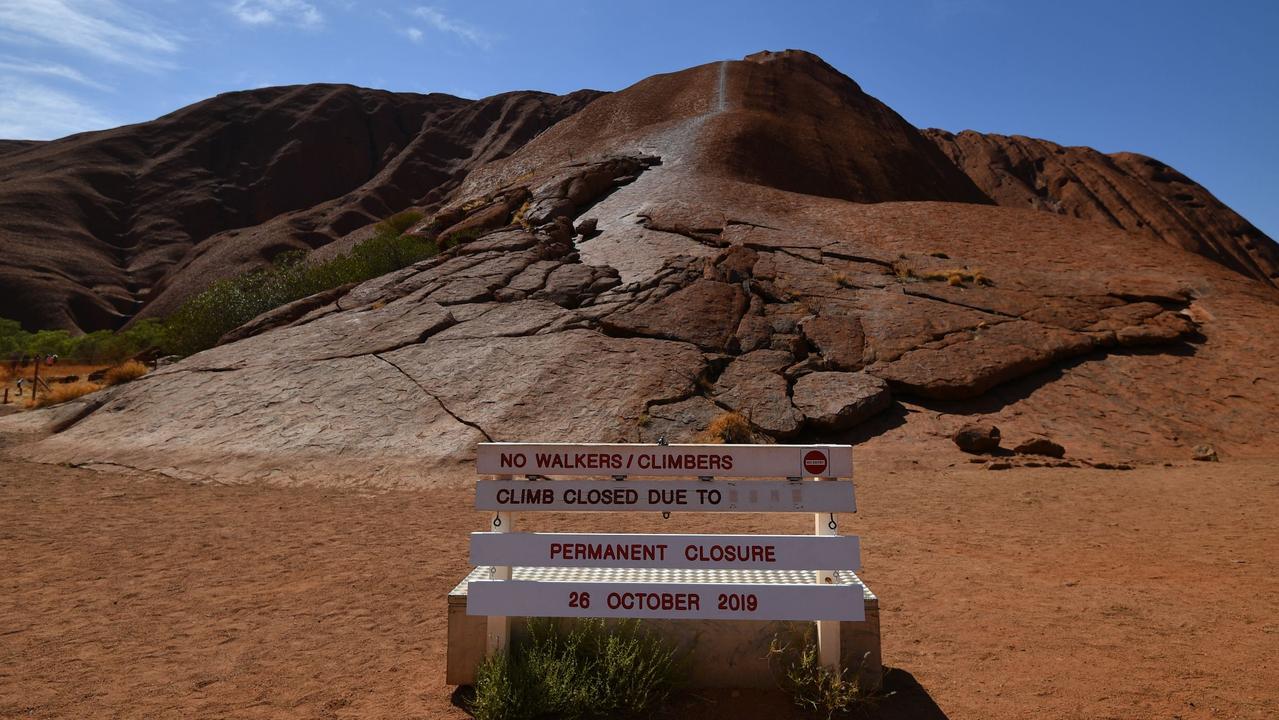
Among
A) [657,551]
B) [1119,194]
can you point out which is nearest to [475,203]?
[657,551]

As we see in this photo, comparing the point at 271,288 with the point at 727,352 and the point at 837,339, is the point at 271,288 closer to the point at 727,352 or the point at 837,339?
the point at 727,352

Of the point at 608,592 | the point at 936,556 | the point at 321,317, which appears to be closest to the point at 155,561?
the point at 608,592

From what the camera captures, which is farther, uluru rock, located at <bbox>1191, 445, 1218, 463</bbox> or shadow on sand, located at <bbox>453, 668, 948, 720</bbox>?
uluru rock, located at <bbox>1191, 445, 1218, 463</bbox>

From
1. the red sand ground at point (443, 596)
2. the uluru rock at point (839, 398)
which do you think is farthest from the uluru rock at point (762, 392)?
the red sand ground at point (443, 596)

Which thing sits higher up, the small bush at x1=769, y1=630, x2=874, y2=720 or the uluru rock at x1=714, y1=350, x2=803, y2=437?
the uluru rock at x1=714, y1=350, x2=803, y2=437

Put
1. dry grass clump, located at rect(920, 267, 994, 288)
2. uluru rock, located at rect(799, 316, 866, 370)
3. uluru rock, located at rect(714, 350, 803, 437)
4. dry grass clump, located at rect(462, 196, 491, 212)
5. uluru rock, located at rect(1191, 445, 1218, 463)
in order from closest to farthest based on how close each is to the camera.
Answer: uluru rock, located at rect(1191, 445, 1218, 463), uluru rock, located at rect(714, 350, 803, 437), uluru rock, located at rect(799, 316, 866, 370), dry grass clump, located at rect(920, 267, 994, 288), dry grass clump, located at rect(462, 196, 491, 212)

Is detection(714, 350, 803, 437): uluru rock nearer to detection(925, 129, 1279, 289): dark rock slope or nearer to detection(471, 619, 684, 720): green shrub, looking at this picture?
detection(471, 619, 684, 720): green shrub

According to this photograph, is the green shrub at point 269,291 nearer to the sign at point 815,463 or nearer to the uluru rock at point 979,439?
the uluru rock at point 979,439

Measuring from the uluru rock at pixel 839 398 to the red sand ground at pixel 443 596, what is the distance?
10.7ft

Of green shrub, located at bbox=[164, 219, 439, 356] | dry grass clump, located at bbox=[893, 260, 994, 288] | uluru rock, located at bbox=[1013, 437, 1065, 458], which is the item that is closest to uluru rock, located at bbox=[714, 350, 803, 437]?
uluru rock, located at bbox=[1013, 437, 1065, 458]

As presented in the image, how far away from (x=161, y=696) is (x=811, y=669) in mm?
4073

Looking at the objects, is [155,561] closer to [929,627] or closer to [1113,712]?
[929,627]

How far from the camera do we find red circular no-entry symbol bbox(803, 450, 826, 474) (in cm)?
466

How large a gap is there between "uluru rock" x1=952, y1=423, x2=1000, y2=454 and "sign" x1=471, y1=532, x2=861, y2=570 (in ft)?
35.5
